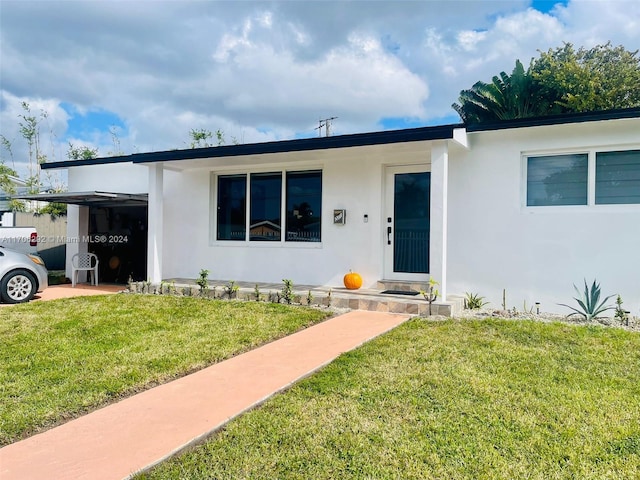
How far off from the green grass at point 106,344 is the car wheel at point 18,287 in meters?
0.82

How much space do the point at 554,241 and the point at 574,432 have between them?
15.9 feet

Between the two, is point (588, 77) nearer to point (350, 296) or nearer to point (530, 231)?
point (530, 231)

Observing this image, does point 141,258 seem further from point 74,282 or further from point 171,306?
point 171,306

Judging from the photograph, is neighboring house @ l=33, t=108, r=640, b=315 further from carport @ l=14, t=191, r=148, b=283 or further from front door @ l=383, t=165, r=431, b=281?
carport @ l=14, t=191, r=148, b=283

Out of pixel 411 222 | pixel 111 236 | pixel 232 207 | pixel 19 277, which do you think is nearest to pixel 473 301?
pixel 411 222

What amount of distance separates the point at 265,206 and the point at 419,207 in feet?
11.0

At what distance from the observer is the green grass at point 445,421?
2.63 m

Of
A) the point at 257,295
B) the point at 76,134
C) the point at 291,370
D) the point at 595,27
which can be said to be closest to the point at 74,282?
the point at 257,295

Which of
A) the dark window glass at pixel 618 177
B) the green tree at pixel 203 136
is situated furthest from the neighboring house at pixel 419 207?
the green tree at pixel 203 136

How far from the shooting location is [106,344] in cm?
518

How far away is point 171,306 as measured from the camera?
7434 millimetres

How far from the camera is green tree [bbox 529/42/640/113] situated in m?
20.4

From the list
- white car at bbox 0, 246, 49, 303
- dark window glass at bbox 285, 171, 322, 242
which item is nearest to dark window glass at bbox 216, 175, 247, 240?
dark window glass at bbox 285, 171, 322, 242

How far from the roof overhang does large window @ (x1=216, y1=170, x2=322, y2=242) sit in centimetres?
206
